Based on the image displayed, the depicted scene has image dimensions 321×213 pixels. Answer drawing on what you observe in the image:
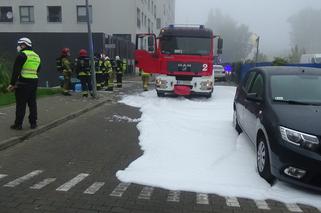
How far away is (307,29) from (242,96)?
123 meters

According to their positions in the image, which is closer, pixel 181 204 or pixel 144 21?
pixel 181 204

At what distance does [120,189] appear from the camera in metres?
5.98

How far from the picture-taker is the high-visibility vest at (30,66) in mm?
9422

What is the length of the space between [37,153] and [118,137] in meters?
2.02

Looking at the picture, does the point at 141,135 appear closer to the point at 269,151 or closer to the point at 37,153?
the point at 37,153

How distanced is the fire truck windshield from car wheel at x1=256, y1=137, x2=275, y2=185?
11.5m

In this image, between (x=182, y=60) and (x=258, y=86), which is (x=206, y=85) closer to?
(x=182, y=60)

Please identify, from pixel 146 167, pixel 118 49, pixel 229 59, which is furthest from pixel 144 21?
pixel 146 167

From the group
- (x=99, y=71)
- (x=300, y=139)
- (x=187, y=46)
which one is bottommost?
(x=300, y=139)

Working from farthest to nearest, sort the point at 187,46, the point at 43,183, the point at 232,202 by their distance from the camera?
the point at 187,46 → the point at 43,183 → the point at 232,202

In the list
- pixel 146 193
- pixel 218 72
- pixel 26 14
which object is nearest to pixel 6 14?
pixel 26 14

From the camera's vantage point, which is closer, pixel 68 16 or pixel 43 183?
pixel 43 183

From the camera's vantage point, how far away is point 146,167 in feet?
23.1

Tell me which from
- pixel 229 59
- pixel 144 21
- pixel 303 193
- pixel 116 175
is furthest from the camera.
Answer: pixel 229 59
